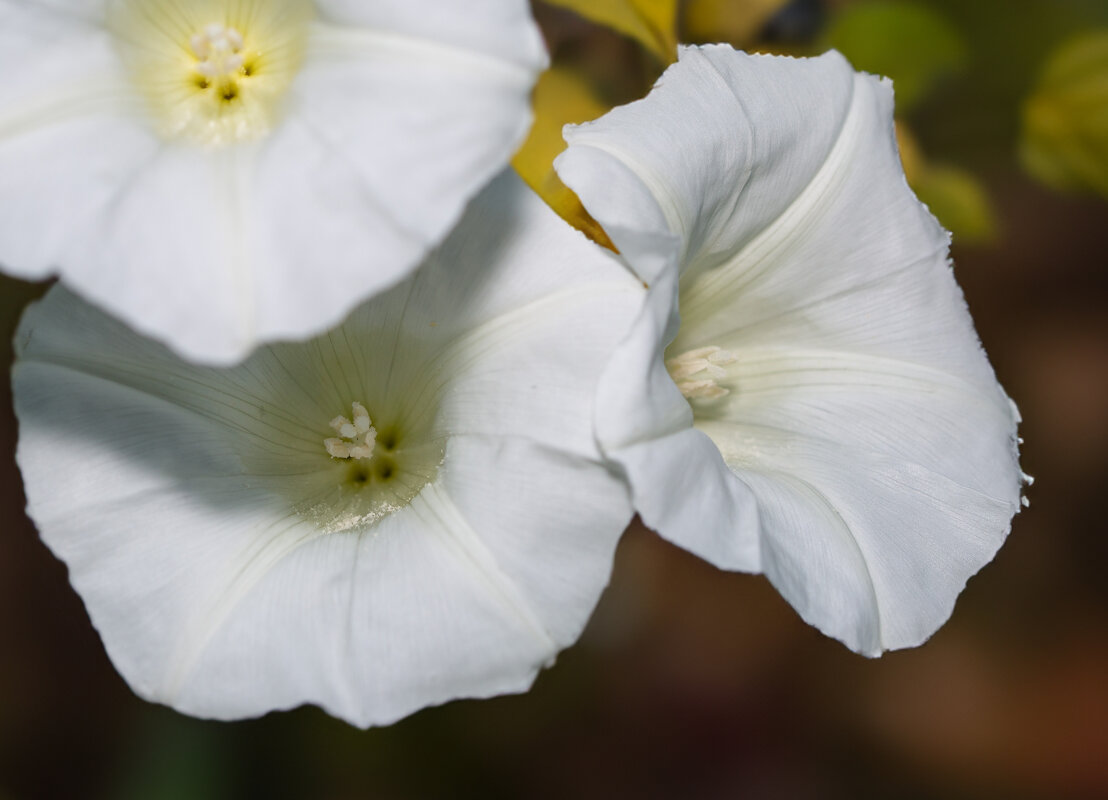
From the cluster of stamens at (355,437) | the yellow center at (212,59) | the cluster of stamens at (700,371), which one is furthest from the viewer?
the cluster of stamens at (700,371)

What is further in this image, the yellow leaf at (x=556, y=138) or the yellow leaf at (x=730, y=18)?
the yellow leaf at (x=730, y=18)

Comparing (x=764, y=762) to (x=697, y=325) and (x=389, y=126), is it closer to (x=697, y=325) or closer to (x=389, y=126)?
(x=697, y=325)

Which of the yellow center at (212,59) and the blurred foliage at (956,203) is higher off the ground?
the yellow center at (212,59)

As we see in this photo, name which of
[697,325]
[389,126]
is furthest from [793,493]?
[389,126]

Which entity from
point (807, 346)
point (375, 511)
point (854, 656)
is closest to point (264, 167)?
point (375, 511)

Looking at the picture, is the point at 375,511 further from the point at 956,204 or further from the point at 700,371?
the point at 956,204

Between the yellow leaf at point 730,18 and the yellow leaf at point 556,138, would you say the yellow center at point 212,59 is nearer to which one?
the yellow leaf at point 556,138

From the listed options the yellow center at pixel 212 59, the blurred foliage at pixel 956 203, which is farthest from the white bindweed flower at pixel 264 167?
the blurred foliage at pixel 956 203
